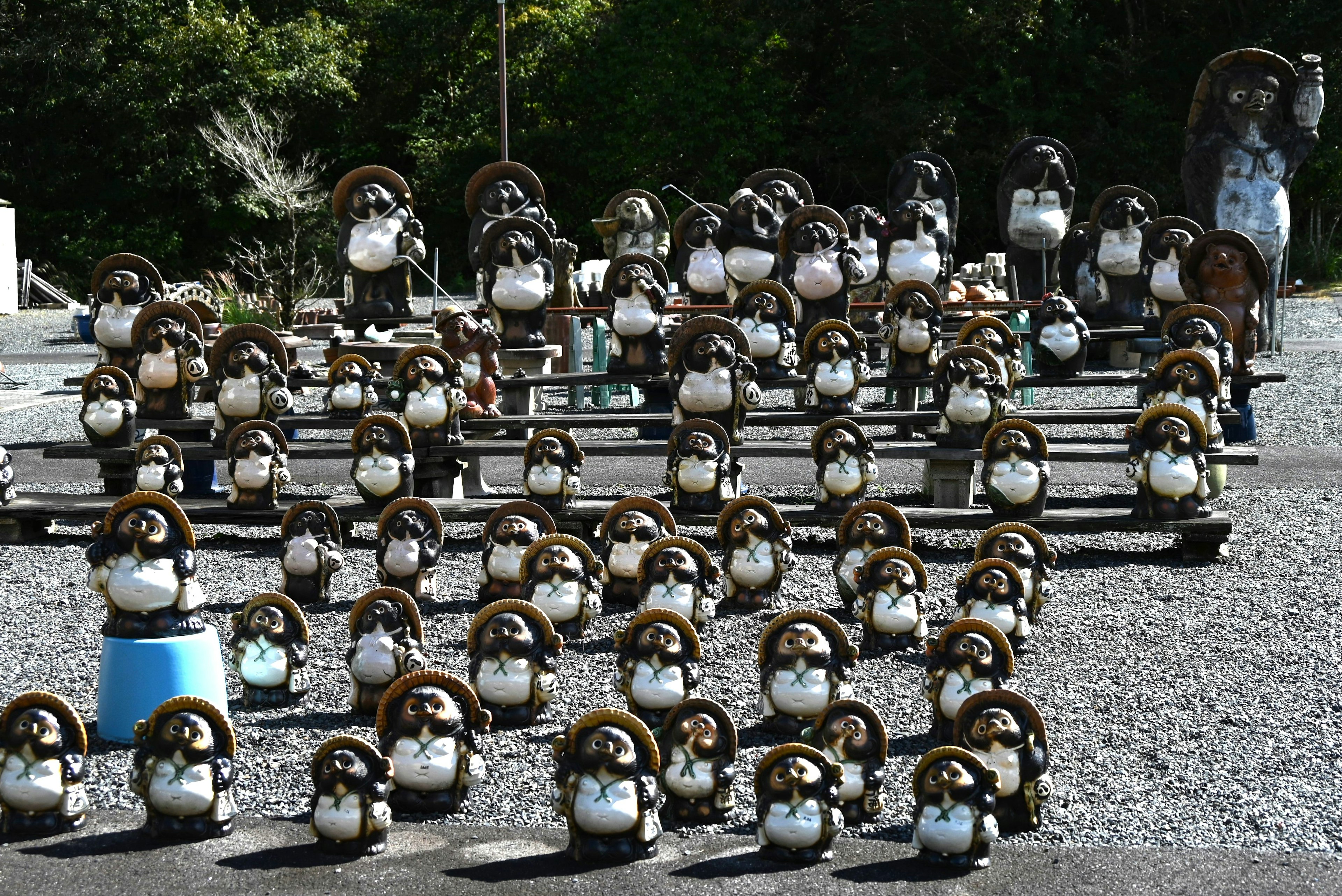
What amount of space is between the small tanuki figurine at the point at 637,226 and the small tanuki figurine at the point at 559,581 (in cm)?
756

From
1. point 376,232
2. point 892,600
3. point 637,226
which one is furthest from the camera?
point 637,226

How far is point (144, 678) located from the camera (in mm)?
5250

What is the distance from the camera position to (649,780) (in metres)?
4.34

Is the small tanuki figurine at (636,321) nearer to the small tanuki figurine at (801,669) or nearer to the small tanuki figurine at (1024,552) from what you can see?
the small tanuki figurine at (1024,552)

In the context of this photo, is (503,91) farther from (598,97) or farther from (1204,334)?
(1204,334)

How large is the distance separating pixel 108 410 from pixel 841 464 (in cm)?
436

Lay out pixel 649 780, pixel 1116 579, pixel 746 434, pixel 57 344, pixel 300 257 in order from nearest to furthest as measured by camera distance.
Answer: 1. pixel 649 780
2. pixel 1116 579
3. pixel 746 434
4. pixel 57 344
5. pixel 300 257

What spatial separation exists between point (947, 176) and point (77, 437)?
300 inches

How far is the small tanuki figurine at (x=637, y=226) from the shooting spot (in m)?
13.8

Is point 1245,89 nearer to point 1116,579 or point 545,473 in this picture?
point 1116,579

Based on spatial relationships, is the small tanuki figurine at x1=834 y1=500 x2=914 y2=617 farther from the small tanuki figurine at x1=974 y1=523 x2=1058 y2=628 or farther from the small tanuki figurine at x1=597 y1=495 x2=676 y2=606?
the small tanuki figurine at x1=597 y1=495 x2=676 y2=606

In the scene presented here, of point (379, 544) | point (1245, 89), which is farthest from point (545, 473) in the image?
point (1245, 89)

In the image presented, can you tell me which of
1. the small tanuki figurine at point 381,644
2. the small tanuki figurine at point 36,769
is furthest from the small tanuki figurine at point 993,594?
the small tanuki figurine at point 36,769

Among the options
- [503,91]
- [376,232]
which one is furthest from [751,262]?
[503,91]
